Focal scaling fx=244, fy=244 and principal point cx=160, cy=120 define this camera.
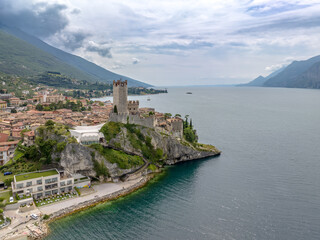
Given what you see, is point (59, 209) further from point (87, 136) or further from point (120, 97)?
point (120, 97)

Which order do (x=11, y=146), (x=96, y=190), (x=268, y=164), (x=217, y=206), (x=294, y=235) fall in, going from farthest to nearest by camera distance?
(x=268, y=164)
(x=11, y=146)
(x=96, y=190)
(x=217, y=206)
(x=294, y=235)

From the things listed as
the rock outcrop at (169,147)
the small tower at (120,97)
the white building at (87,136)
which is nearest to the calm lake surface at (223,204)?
the rock outcrop at (169,147)

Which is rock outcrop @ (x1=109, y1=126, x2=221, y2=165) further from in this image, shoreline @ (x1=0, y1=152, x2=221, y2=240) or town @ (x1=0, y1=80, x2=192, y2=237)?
shoreline @ (x1=0, y1=152, x2=221, y2=240)

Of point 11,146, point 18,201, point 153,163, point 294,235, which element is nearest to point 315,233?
point 294,235

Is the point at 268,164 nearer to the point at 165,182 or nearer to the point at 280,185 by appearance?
the point at 280,185

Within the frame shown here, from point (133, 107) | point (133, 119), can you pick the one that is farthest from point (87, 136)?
point (133, 107)
